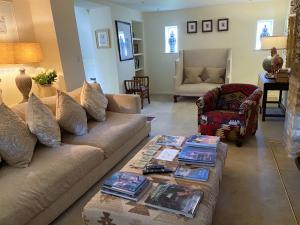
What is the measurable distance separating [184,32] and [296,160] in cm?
430

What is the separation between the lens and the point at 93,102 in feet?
8.96

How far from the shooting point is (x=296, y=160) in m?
2.29

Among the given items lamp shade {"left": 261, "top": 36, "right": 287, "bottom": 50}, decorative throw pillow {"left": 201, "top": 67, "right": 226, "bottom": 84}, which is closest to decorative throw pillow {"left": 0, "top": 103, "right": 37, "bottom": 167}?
lamp shade {"left": 261, "top": 36, "right": 287, "bottom": 50}

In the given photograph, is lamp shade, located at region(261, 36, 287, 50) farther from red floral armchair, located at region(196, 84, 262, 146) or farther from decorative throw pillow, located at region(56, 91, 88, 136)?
decorative throw pillow, located at region(56, 91, 88, 136)

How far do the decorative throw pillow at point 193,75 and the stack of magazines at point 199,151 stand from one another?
3321mm

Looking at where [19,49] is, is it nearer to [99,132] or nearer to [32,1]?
[32,1]

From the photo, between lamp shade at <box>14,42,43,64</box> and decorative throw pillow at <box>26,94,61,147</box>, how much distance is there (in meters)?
1.42

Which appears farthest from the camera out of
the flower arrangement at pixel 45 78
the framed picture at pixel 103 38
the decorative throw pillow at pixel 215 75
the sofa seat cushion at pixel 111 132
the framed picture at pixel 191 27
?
the framed picture at pixel 191 27

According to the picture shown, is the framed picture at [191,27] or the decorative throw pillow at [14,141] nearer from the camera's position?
the decorative throw pillow at [14,141]

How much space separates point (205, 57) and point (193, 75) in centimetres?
55

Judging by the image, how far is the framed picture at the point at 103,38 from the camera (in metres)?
4.69

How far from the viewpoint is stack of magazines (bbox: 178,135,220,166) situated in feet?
5.73

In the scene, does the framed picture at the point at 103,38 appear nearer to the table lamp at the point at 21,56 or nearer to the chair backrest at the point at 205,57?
the table lamp at the point at 21,56

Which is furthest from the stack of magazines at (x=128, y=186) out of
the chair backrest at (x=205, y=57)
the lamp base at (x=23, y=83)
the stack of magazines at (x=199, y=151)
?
the chair backrest at (x=205, y=57)
